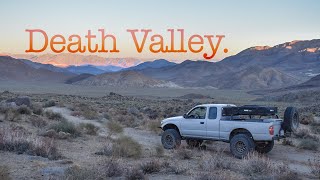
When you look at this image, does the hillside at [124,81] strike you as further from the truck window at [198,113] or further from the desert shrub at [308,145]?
the truck window at [198,113]

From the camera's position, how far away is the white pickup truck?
50.2 ft

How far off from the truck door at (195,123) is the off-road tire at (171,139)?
10.4 inches

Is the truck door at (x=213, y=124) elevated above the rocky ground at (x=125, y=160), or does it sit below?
above

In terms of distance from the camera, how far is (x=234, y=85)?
532ft

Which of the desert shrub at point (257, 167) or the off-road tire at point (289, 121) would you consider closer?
the desert shrub at point (257, 167)

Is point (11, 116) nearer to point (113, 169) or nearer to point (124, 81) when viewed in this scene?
point (113, 169)

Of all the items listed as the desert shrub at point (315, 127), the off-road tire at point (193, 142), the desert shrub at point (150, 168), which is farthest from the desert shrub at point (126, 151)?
the desert shrub at point (315, 127)

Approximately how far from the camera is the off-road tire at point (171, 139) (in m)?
17.4

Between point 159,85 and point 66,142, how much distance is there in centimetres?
14511

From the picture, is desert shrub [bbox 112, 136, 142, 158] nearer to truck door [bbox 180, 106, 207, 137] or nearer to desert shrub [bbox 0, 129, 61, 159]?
desert shrub [bbox 0, 129, 61, 159]

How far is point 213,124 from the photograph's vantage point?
1644cm

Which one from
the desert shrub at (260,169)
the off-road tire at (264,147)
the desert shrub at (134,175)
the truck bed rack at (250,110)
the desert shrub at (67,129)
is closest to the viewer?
the desert shrub at (134,175)

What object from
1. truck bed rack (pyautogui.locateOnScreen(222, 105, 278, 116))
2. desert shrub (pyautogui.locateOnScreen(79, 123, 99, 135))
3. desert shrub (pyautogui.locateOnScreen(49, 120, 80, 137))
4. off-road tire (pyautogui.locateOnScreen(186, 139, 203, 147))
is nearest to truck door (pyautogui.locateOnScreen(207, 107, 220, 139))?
truck bed rack (pyautogui.locateOnScreen(222, 105, 278, 116))

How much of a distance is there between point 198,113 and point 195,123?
63cm
